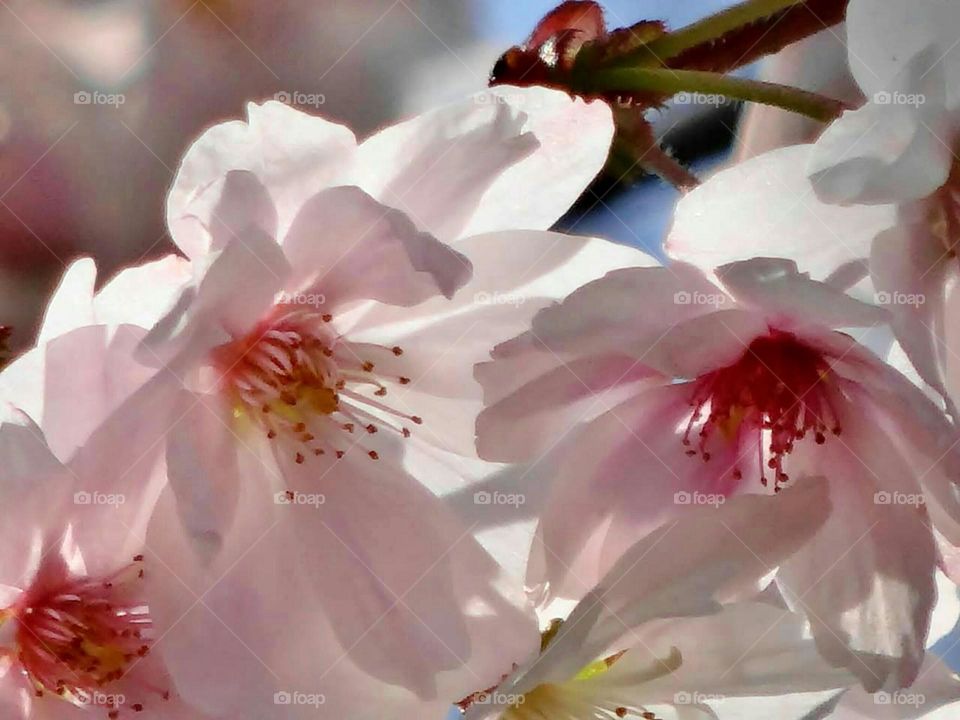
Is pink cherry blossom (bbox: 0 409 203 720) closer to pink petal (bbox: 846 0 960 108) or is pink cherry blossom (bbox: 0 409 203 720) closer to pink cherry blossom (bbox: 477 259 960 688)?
pink cherry blossom (bbox: 477 259 960 688)

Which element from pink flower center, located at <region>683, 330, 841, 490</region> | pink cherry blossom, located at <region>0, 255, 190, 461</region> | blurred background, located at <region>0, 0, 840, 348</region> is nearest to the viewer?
pink cherry blossom, located at <region>0, 255, 190, 461</region>

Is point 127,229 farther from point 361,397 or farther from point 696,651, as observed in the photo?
point 696,651

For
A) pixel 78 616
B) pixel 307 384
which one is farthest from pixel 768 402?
pixel 78 616

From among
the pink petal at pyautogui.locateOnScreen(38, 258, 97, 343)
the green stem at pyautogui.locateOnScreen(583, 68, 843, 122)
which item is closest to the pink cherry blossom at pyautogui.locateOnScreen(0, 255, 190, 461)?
the pink petal at pyautogui.locateOnScreen(38, 258, 97, 343)

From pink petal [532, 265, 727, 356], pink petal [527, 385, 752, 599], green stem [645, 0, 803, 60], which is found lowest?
pink petal [527, 385, 752, 599]

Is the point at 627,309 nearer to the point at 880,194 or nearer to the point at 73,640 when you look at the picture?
the point at 880,194

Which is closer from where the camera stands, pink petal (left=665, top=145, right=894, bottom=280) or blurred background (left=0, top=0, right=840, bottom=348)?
pink petal (left=665, top=145, right=894, bottom=280)

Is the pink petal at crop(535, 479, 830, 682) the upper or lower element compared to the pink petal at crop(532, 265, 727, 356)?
lower
